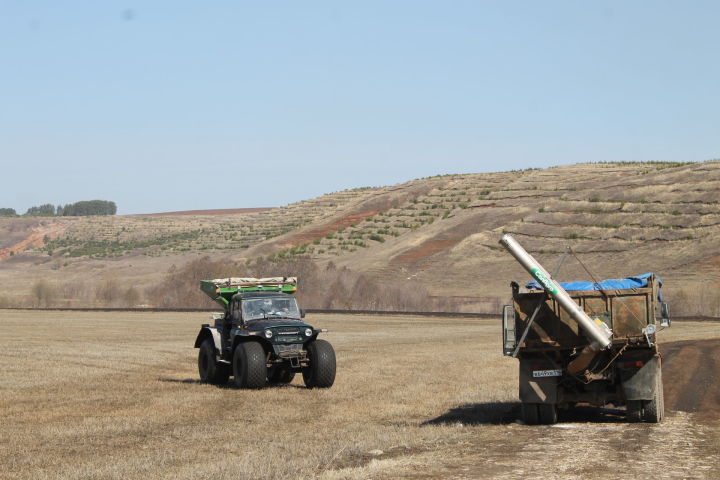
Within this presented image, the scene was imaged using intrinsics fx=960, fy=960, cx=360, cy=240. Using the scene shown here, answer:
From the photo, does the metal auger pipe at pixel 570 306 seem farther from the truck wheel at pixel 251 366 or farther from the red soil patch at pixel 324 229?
the red soil patch at pixel 324 229

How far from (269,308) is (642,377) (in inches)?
393

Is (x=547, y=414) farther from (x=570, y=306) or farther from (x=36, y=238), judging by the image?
(x=36, y=238)

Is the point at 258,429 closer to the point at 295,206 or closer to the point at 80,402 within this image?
the point at 80,402

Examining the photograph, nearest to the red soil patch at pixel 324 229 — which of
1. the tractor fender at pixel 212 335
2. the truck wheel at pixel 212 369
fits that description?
the tractor fender at pixel 212 335

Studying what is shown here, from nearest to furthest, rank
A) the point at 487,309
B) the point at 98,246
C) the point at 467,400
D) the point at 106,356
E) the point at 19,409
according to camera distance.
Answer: the point at 19,409 → the point at 467,400 → the point at 106,356 → the point at 487,309 → the point at 98,246

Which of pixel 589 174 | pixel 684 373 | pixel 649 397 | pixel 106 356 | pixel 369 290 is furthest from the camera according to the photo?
pixel 589 174

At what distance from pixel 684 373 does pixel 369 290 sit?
53.9 metres

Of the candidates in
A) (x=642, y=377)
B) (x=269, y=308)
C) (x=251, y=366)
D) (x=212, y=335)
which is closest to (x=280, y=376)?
(x=269, y=308)

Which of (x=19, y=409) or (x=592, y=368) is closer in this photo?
(x=592, y=368)

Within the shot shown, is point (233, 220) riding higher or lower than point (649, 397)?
higher

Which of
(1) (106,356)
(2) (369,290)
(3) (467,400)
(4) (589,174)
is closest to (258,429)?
(3) (467,400)

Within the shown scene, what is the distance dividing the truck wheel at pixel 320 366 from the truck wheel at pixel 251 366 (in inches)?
43.4

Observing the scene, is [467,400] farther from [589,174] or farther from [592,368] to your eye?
[589,174]

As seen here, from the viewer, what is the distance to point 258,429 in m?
16.3
